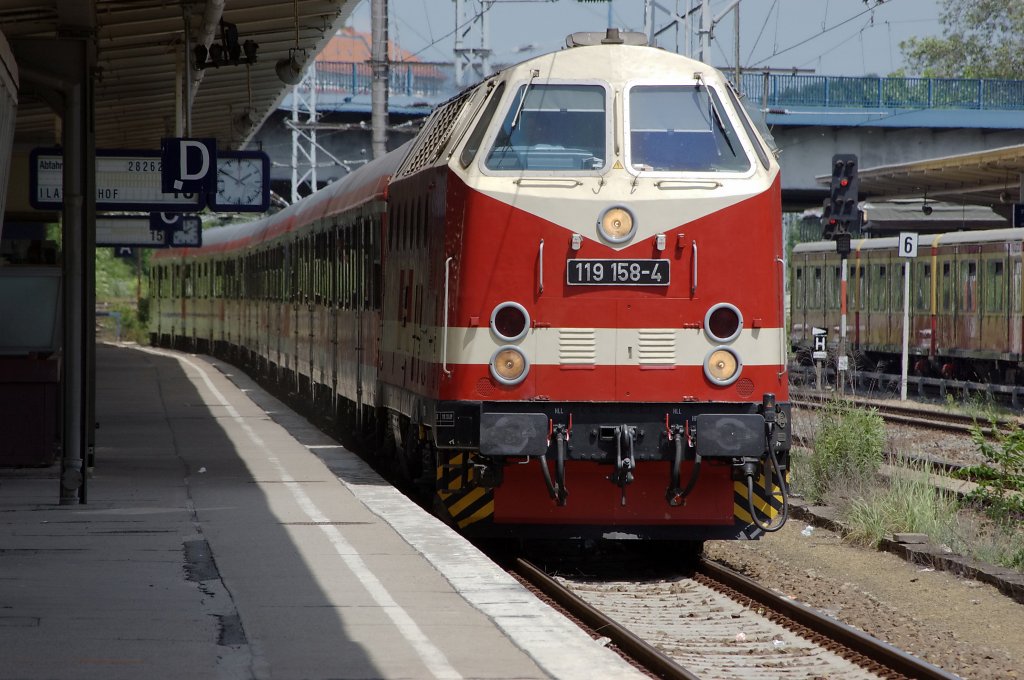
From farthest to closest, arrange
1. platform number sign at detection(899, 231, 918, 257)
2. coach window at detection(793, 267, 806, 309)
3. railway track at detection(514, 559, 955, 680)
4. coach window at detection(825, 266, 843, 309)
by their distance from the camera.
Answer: coach window at detection(793, 267, 806, 309)
coach window at detection(825, 266, 843, 309)
platform number sign at detection(899, 231, 918, 257)
railway track at detection(514, 559, 955, 680)

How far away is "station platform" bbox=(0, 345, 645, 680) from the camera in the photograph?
680cm

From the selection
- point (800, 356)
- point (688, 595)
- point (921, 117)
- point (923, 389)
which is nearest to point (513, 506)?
point (688, 595)

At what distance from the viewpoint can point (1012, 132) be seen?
38281 millimetres

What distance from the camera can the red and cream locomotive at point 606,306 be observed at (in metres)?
10.4

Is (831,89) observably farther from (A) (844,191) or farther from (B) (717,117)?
(B) (717,117)

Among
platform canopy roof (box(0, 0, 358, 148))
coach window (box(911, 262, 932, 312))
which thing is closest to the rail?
platform canopy roof (box(0, 0, 358, 148))

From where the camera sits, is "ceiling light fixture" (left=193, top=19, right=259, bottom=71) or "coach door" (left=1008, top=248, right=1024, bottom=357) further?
"coach door" (left=1008, top=248, right=1024, bottom=357)

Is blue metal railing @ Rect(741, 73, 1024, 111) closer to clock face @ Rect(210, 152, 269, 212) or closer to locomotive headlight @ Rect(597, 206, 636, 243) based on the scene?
clock face @ Rect(210, 152, 269, 212)

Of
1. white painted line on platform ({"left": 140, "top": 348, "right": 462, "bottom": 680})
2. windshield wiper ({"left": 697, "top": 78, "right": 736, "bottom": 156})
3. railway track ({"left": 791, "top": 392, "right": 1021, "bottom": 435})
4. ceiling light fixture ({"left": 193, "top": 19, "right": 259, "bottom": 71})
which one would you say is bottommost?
white painted line on platform ({"left": 140, "top": 348, "right": 462, "bottom": 680})

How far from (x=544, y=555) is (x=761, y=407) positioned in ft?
8.50

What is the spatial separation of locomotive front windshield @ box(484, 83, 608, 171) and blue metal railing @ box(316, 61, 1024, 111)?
25704mm

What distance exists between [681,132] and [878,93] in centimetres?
2927

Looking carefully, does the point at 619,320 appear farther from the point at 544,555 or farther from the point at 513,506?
the point at 544,555

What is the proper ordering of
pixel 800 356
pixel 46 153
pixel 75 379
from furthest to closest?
pixel 800 356, pixel 46 153, pixel 75 379
